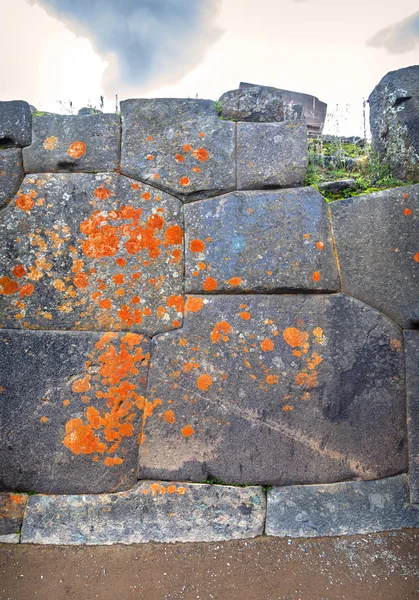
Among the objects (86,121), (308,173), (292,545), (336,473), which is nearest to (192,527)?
(292,545)

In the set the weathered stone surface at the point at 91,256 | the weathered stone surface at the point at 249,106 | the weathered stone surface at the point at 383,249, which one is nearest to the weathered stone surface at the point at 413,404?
the weathered stone surface at the point at 383,249

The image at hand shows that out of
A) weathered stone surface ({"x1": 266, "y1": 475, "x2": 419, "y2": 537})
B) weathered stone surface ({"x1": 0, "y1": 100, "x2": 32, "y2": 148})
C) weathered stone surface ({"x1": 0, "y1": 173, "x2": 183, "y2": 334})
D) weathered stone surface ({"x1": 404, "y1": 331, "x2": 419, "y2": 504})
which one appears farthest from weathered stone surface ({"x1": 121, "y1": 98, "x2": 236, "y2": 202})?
weathered stone surface ({"x1": 266, "y1": 475, "x2": 419, "y2": 537})

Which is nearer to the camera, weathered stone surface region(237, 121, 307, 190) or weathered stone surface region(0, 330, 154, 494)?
weathered stone surface region(0, 330, 154, 494)

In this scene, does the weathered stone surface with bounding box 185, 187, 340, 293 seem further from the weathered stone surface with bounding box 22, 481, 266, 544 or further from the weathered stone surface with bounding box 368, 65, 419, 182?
the weathered stone surface with bounding box 22, 481, 266, 544

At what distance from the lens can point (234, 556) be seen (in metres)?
2.14

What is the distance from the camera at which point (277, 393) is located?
235 cm

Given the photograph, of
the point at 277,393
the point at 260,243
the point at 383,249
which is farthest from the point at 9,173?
the point at 383,249

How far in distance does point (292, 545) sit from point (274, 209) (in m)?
2.03

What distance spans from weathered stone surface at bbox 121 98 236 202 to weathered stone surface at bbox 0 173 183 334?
124 mm

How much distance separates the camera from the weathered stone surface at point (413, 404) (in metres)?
2.30

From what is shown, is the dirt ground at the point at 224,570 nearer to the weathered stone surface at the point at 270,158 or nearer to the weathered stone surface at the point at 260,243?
the weathered stone surface at the point at 260,243

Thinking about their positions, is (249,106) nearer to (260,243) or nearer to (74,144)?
(260,243)

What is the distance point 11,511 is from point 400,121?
143 inches

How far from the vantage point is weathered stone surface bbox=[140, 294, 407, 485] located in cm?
230
